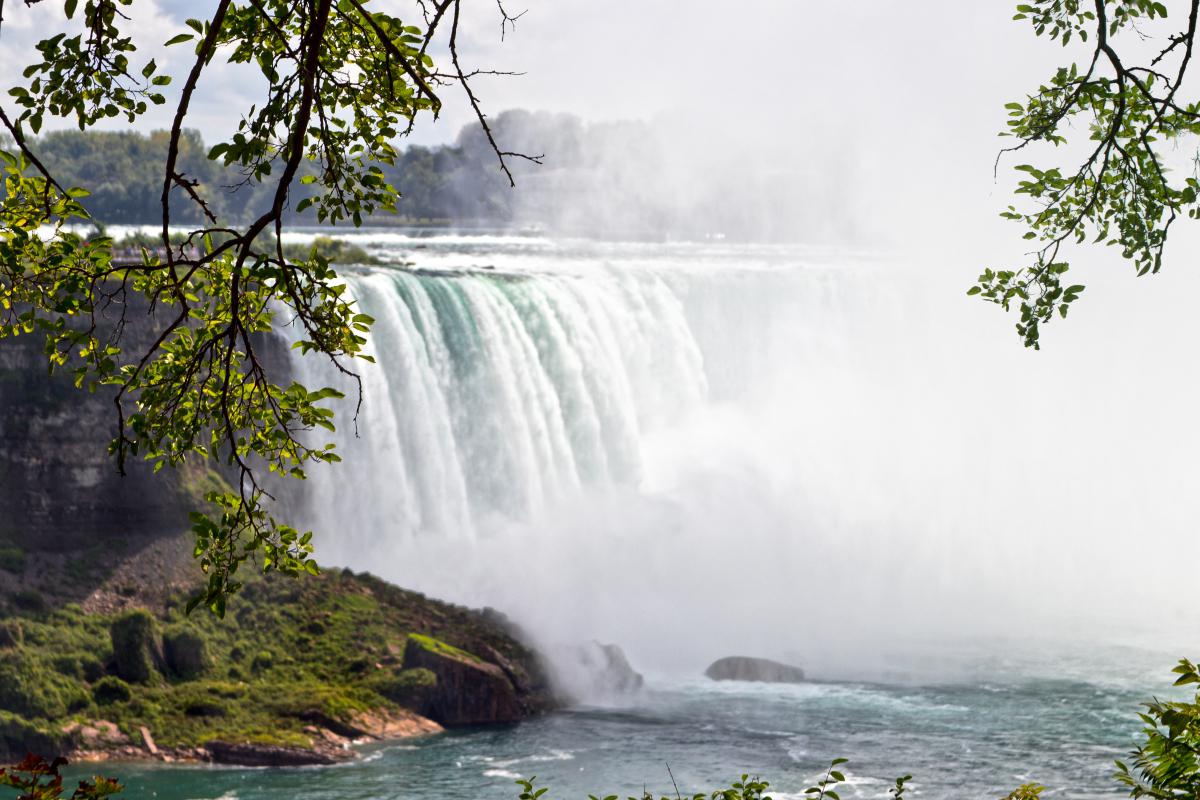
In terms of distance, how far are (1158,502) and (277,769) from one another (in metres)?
27.0

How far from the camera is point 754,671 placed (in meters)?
23.0

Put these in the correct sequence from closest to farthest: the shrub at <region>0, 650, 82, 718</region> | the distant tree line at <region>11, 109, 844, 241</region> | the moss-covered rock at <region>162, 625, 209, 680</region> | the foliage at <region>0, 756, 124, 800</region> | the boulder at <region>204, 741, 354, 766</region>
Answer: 1. the foliage at <region>0, 756, 124, 800</region>
2. the boulder at <region>204, 741, 354, 766</region>
3. the shrub at <region>0, 650, 82, 718</region>
4. the moss-covered rock at <region>162, 625, 209, 680</region>
5. the distant tree line at <region>11, 109, 844, 241</region>

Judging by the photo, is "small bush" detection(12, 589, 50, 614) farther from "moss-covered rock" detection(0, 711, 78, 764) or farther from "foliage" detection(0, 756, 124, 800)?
"foliage" detection(0, 756, 124, 800)

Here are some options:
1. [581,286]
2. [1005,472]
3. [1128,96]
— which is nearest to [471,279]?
[581,286]

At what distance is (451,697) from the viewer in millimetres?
20797

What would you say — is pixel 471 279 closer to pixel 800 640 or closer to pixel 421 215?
pixel 800 640

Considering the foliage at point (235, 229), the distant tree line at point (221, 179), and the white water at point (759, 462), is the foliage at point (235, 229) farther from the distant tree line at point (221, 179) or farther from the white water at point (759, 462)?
the distant tree line at point (221, 179)

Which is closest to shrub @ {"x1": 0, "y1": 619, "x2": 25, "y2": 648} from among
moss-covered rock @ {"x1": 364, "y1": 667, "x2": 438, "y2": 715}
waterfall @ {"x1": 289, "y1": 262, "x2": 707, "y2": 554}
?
moss-covered rock @ {"x1": 364, "y1": 667, "x2": 438, "y2": 715}

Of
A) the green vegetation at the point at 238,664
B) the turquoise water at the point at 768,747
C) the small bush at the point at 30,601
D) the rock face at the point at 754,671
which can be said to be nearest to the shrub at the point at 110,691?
the green vegetation at the point at 238,664

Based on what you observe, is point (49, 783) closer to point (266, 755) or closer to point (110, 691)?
point (266, 755)

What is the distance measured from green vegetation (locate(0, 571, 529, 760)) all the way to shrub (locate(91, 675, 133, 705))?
0.02 meters

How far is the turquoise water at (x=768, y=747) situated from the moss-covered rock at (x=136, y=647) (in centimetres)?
202

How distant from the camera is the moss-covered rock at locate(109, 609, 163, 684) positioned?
19844 millimetres

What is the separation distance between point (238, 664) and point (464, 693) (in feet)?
10.4
